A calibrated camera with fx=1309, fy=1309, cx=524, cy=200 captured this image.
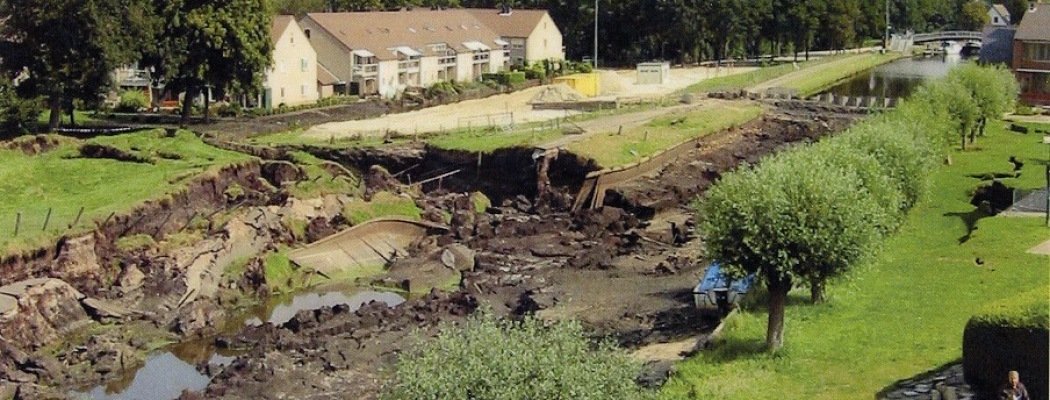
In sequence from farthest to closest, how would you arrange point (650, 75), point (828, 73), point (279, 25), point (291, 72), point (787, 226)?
point (828, 73)
point (650, 75)
point (291, 72)
point (279, 25)
point (787, 226)

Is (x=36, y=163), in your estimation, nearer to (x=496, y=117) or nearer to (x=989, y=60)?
(x=496, y=117)

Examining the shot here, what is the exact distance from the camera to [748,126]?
→ 79.7 metres

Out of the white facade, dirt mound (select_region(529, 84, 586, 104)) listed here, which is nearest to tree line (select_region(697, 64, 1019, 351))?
the white facade

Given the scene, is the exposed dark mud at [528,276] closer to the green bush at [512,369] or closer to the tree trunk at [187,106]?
the green bush at [512,369]

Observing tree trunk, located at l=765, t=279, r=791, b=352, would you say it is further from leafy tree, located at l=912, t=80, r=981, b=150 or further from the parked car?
leafy tree, located at l=912, t=80, r=981, b=150

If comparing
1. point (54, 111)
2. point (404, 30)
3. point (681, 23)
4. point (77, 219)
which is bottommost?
point (77, 219)

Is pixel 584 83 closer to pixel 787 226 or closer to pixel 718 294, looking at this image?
pixel 718 294

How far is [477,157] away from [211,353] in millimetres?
26609

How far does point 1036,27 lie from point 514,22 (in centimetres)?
4519

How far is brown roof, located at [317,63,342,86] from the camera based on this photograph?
8990 cm

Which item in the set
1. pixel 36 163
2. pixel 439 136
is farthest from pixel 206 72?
pixel 36 163

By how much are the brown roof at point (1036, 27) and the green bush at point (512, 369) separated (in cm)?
7575

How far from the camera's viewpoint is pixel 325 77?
90.6 meters

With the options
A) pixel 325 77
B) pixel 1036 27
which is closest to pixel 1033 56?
pixel 1036 27
